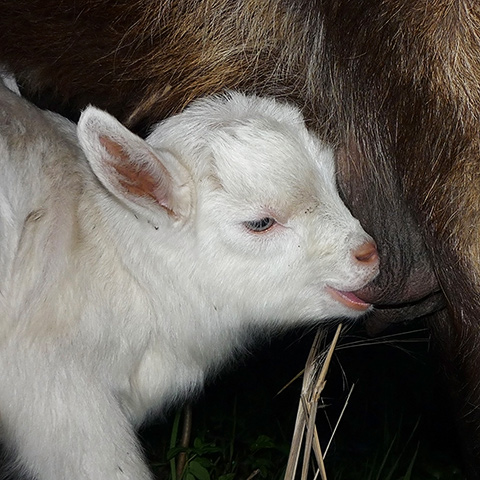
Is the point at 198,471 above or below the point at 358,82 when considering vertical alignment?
below

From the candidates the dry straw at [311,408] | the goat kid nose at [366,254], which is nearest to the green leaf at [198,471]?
the dry straw at [311,408]

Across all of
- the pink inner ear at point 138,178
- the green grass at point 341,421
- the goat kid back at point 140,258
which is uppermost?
the pink inner ear at point 138,178

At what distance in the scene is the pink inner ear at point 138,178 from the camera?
9.05 feet

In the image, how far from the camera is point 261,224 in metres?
2.95

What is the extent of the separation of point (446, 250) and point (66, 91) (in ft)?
3.89

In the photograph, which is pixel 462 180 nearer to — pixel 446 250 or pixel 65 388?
pixel 446 250

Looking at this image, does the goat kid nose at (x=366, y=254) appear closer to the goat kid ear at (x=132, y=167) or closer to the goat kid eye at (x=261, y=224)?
the goat kid eye at (x=261, y=224)

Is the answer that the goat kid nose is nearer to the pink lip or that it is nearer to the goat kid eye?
the pink lip

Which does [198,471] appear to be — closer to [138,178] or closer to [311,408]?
[311,408]

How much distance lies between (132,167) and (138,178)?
36 mm

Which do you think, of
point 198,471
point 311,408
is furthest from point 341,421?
point 311,408

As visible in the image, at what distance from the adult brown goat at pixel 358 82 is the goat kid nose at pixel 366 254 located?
6.8 inches

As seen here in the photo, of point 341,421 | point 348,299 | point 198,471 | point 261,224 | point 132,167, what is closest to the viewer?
point 132,167

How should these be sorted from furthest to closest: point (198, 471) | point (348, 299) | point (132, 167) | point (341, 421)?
point (341, 421) < point (198, 471) < point (348, 299) < point (132, 167)
